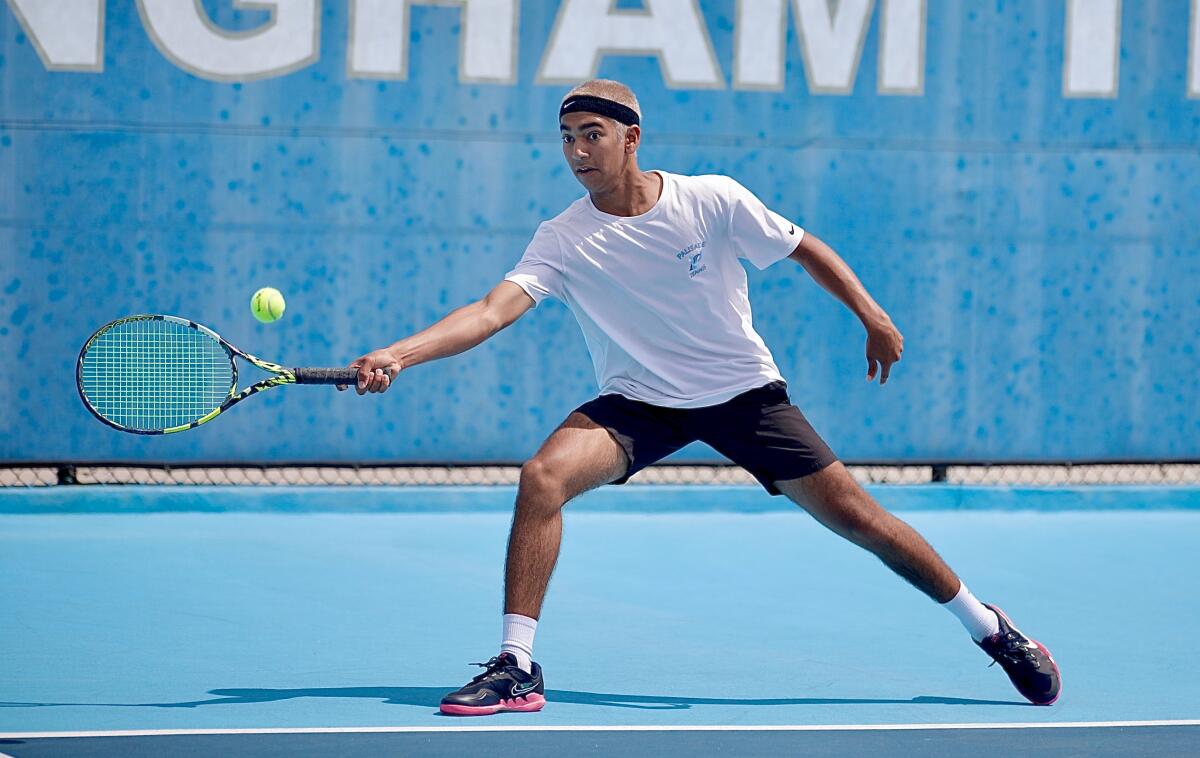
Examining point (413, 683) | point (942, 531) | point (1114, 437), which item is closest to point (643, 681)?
point (413, 683)

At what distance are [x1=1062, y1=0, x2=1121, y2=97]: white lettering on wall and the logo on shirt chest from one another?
4302mm

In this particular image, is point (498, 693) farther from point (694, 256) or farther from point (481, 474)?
point (481, 474)

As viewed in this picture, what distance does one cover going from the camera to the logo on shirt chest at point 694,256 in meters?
4.47

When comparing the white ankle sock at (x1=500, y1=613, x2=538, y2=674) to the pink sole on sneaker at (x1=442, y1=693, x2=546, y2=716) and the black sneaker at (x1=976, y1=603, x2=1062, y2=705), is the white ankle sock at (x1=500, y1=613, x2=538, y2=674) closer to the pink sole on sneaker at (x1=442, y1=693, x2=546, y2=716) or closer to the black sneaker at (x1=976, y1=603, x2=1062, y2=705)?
the pink sole on sneaker at (x1=442, y1=693, x2=546, y2=716)

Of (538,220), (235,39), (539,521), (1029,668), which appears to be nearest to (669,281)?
(539,521)

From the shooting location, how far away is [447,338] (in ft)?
13.9

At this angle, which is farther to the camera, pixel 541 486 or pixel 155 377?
pixel 155 377

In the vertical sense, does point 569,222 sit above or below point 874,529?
above

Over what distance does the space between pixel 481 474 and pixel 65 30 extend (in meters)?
2.74

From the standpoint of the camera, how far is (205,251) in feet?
25.2

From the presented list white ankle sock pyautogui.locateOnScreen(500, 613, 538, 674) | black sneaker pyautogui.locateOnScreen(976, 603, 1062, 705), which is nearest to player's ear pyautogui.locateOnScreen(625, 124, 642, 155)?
white ankle sock pyautogui.locateOnScreen(500, 613, 538, 674)

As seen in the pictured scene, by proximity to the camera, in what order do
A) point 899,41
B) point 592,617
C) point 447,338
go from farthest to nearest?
point 899,41 < point 592,617 < point 447,338

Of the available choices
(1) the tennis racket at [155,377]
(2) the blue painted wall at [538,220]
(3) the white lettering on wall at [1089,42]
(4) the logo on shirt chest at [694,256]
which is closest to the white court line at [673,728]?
(4) the logo on shirt chest at [694,256]

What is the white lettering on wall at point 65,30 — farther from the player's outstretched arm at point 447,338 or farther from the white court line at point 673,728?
the white court line at point 673,728
